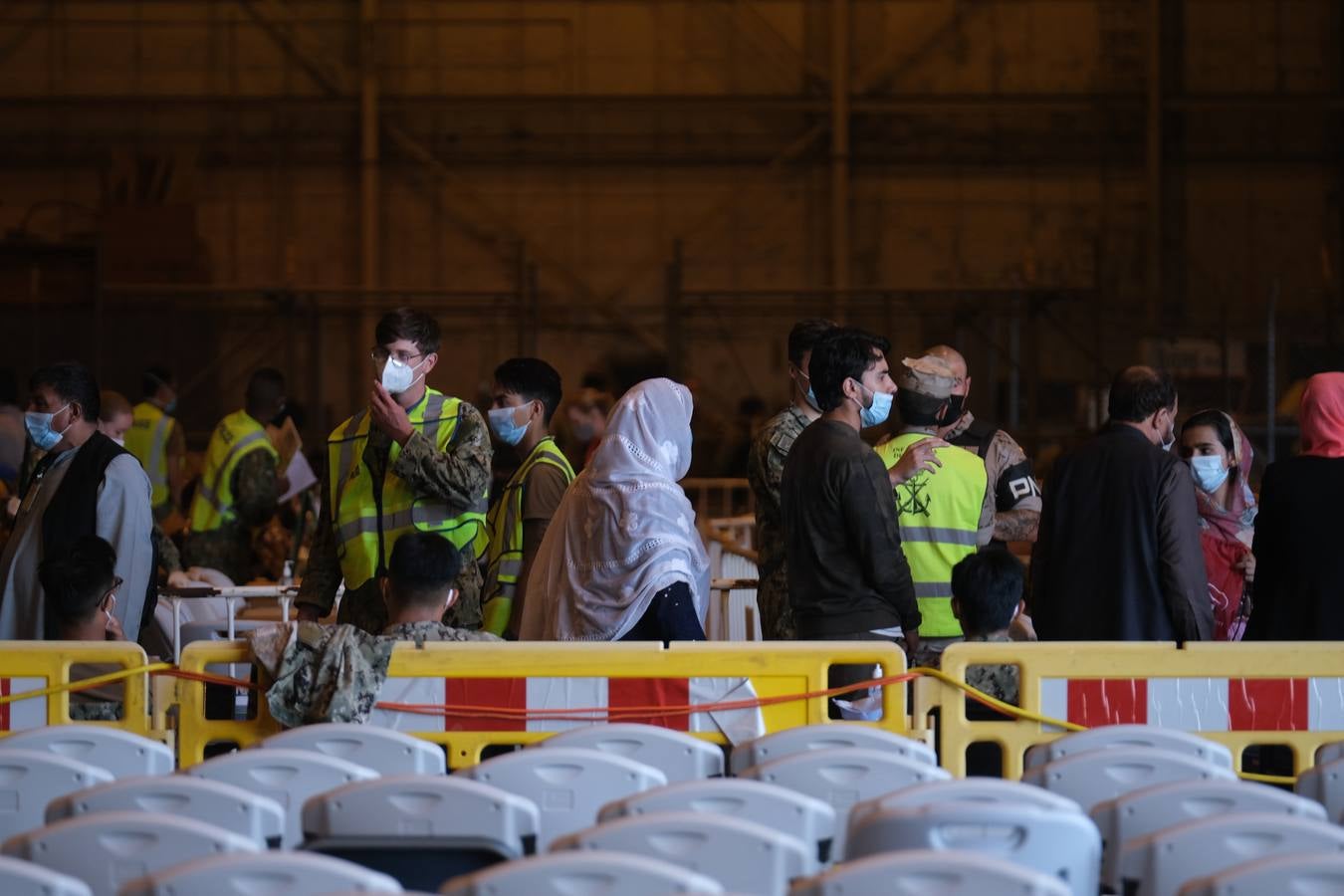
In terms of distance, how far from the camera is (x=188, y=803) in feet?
9.71

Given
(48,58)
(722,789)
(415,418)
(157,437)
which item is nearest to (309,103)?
(48,58)

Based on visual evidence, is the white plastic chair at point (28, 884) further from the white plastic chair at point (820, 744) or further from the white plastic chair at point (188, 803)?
the white plastic chair at point (820, 744)

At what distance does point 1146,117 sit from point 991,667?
13.0m

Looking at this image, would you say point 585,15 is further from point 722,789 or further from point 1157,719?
point 722,789

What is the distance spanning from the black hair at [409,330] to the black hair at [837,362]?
104 cm

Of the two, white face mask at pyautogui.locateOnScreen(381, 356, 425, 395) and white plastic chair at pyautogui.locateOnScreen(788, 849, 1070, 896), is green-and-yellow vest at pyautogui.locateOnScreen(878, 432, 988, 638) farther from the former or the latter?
white plastic chair at pyautogui.locateOnScreen(788, 849, 1070, 896)

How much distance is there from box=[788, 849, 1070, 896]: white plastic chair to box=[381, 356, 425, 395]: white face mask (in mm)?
2663

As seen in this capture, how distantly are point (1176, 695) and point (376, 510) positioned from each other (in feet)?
6.86

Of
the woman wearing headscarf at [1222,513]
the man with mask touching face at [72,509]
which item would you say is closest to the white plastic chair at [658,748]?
the man with mask touching face at [72,509]

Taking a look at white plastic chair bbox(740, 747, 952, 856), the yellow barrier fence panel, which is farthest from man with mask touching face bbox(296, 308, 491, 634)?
white plastic chair bbox(740, 747, 952, 856)

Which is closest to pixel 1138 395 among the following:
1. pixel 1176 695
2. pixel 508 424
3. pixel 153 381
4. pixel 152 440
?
pixel 1176 695

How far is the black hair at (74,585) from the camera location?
4.56 metres

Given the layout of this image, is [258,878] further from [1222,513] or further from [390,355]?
[1222,513]

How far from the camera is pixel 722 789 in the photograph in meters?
2.88
